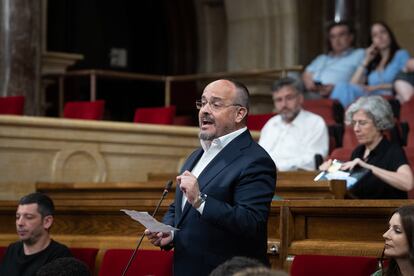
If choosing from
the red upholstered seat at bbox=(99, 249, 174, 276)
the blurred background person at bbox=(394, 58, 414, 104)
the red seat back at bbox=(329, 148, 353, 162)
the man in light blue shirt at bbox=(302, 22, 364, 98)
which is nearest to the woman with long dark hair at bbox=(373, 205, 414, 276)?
the red upholstered seat at bbox=(99, 249, 174, 276)

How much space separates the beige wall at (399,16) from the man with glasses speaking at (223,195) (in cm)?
644

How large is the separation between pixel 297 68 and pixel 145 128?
210cm

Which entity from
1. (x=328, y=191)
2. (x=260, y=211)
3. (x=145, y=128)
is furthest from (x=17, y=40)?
(x=260, y=211)

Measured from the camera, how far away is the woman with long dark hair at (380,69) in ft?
26.9

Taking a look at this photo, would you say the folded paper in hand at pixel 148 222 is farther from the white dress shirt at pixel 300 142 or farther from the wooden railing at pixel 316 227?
the white dress shirt at pixel 300 142

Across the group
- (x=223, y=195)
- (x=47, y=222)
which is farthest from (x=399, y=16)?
(x=223, y=195)

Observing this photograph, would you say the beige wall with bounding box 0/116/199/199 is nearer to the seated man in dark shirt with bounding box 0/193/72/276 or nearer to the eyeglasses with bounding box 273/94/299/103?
the eyeglasses with bounding box 273/94/299/103

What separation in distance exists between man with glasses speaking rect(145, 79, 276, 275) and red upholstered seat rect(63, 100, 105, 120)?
4414mm

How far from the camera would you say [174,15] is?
38.8 ft

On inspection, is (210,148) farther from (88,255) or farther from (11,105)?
(11,105)

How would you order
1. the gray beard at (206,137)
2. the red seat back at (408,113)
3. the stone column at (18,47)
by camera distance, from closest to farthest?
the gray beard at (206,137) < the red seat back at (408,113) < the stone column at (18,47)

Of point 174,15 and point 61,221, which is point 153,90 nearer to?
point 174,15

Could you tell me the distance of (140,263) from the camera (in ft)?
15.2

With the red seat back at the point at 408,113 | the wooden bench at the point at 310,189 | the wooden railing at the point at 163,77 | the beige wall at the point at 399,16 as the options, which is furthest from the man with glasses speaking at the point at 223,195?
the beige wall at the point at 399,16
